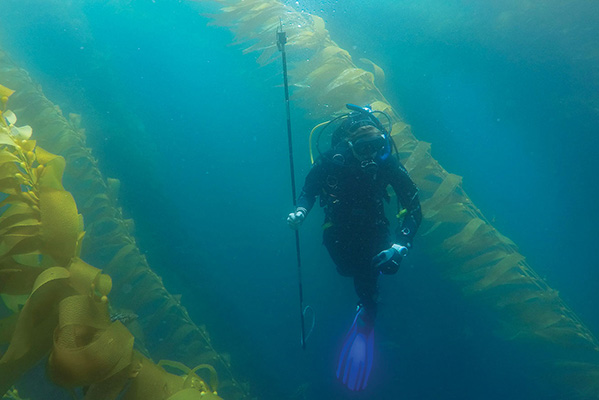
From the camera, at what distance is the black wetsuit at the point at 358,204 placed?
11.6 ft

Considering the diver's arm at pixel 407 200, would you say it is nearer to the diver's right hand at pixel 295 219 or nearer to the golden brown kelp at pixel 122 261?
the diver's right hand at pixel 295 219

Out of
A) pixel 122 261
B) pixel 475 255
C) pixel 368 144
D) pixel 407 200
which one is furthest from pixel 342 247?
pixel 122 261

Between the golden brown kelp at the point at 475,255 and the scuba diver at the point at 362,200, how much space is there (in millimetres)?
641

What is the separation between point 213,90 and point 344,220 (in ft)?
17.6

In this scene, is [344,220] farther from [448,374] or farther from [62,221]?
[448,374]

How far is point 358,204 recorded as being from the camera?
144 inches

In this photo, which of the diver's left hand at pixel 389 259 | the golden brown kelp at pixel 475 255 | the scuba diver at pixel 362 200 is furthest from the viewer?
the golden brown kelp at pixel 475 255

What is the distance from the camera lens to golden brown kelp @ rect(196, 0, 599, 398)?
402 centimetres

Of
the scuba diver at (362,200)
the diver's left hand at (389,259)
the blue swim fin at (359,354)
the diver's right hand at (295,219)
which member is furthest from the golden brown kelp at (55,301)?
the blue swim fin at (359,354)

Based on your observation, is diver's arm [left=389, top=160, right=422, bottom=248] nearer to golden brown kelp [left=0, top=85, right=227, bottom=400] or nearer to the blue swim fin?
the blue swim fin

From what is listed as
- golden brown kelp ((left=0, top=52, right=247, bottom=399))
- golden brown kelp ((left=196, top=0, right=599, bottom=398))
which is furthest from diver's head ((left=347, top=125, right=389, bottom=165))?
golden brown kelp ((left=0, top=52, right=247, bottom=399))

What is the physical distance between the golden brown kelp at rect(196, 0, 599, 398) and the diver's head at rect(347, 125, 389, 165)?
840mm

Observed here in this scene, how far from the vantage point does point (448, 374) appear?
19.5ft

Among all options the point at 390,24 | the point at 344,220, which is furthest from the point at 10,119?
the point at 390,24
